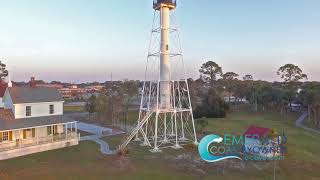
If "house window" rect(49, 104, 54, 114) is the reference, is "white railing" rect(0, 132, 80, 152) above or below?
below

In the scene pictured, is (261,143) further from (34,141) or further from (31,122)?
(31,122)

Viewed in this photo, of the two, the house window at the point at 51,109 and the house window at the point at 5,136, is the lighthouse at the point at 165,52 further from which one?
the house window at the point at 5,136

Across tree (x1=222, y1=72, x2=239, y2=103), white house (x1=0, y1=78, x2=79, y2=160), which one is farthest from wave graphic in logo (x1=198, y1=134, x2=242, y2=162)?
tree (x1=222, y1=72, x2=239, y2=103)

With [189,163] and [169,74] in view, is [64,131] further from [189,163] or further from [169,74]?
[189,163]

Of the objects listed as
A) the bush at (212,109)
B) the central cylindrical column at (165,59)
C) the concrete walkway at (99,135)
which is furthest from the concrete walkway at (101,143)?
the bush at (212,109)

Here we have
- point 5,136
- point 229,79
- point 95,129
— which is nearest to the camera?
→ point 5,136

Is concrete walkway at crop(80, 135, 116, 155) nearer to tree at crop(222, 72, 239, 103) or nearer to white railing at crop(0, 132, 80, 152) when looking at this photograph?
white railing at crop(0, 132, 80, 152)

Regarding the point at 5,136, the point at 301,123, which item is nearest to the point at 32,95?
the point at 5,136
